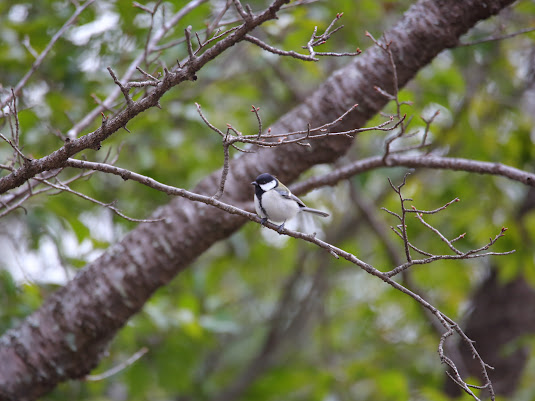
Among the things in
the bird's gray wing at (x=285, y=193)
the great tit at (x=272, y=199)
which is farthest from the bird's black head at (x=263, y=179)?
the bird's gray wing at (x=285, y=193)

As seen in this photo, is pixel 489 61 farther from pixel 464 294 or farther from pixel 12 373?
pixel 12 373

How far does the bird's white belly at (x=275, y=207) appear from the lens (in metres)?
3.37

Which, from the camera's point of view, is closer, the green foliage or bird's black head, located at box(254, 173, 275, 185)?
bird's black head, located at box(254, 173, 275, 185)

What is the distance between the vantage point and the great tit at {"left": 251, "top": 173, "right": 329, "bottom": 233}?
3350mm

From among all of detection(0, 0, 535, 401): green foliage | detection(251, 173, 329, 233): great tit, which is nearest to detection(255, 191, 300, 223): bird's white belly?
detection(251, 173, 329, 233): great tit

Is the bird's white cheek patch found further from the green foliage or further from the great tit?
the green foliage

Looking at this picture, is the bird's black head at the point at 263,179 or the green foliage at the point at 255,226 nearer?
the bird's black head at the point at 263,179

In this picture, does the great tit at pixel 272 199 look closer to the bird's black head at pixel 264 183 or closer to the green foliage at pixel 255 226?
the bird's black head at pixel 264 183

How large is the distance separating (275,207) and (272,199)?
0.23ft

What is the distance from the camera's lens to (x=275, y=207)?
340 centimetres

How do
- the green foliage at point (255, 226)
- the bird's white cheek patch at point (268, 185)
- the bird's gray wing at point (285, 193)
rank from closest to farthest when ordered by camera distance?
the bird's white cheek patch at point (268, 185), the bird's gray wing at point (285, 193), the green foliage at point (255, 226)

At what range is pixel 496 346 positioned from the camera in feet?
18.9

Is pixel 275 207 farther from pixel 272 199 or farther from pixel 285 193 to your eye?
pixel 285 193

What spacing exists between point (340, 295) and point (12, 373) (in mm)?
4669
